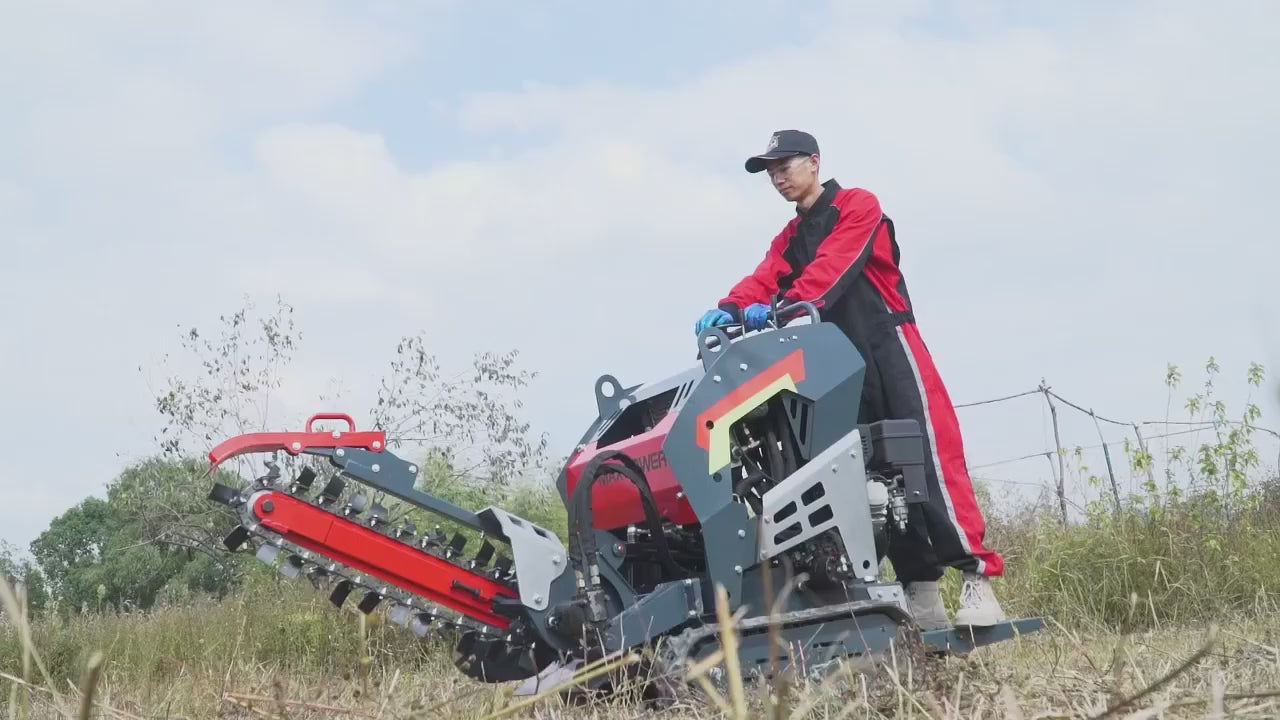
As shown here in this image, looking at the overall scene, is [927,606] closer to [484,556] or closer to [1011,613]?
[484,556]

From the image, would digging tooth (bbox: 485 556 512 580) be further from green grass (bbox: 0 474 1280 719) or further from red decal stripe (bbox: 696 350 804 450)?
red decal stripe (bbox: 696 350 804 450)

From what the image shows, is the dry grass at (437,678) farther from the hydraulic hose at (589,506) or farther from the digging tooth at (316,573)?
the hydraulic hose at (589,506)

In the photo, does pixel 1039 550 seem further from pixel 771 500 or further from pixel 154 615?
pixel 154 615

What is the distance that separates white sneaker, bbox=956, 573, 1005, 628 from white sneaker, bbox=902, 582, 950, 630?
121mm

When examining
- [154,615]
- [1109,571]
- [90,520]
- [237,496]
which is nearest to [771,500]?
[237,496]

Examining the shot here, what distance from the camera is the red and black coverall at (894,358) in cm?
445

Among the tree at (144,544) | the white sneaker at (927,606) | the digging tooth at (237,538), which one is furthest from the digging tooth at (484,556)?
the tree at (144,544)

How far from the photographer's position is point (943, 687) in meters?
3.12

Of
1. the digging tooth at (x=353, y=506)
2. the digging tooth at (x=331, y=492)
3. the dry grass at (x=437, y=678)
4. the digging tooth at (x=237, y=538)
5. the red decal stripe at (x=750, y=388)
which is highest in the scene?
the red decal stripe at (x=750, y=388)

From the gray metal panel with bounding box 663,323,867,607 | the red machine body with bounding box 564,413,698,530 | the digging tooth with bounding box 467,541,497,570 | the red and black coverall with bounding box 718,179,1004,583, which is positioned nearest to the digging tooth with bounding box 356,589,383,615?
the digging tooth with bounding box 467,541,497,570

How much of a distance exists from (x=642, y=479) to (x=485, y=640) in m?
0.70

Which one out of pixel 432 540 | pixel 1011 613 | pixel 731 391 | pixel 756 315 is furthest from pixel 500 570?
pixel 1011 613

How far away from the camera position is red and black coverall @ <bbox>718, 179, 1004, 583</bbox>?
175 inches

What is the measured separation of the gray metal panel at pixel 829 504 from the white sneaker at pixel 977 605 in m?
0.60
